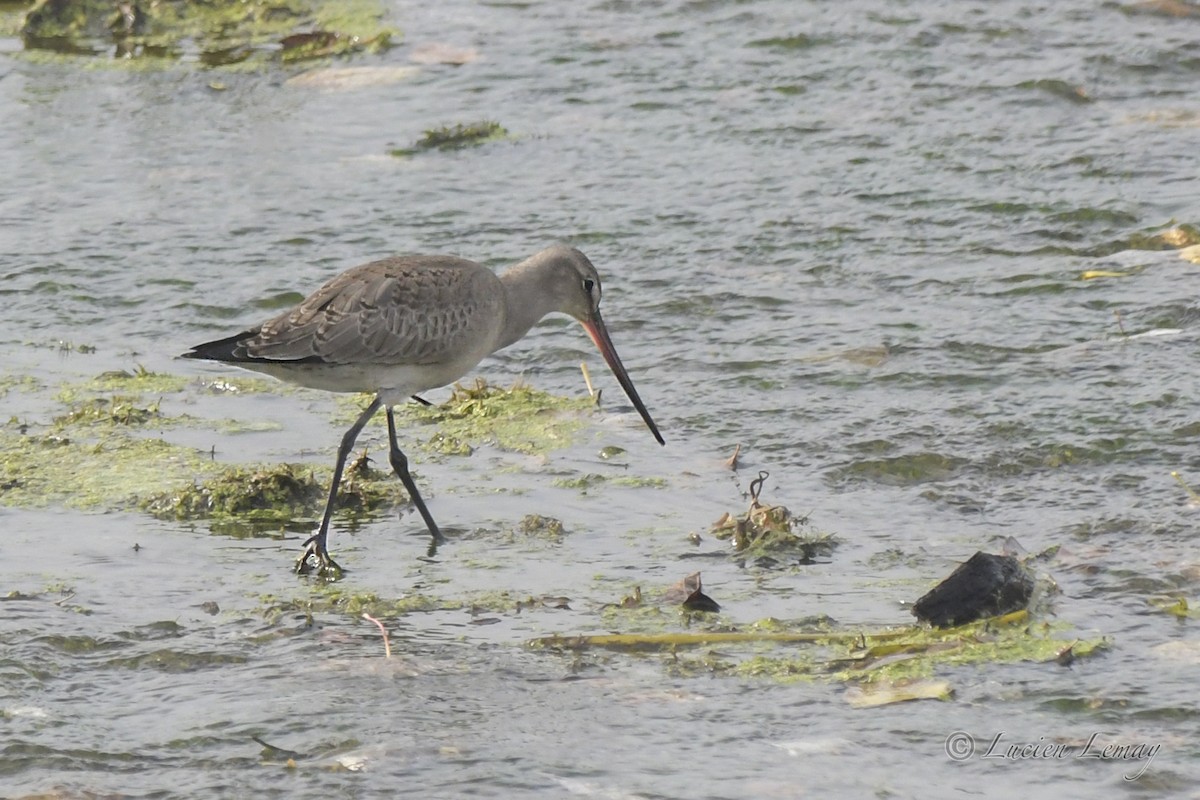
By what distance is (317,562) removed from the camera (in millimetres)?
5285

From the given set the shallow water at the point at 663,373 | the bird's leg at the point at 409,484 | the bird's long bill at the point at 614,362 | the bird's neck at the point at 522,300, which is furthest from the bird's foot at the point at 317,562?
the bird's long bill at the point at 614,362

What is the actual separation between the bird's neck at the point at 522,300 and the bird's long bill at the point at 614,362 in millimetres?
213

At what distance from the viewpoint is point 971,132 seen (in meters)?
9.15

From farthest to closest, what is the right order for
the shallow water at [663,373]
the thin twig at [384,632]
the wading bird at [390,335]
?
the wading bird at [390,335]
the thin twig at [384,632]
the shallow water at [663,373]

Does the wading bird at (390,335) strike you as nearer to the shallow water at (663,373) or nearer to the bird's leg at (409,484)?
the bird's leg at (409,484)

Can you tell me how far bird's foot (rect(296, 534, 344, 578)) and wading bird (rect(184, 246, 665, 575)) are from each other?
4.6 inches

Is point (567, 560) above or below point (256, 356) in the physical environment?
below

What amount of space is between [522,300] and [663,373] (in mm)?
792

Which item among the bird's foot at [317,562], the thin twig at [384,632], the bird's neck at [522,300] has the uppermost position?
the bird's neck at [522,300]

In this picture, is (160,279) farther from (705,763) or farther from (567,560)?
(705,763)

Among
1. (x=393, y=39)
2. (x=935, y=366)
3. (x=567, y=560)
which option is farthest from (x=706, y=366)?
(x=393, y=39)

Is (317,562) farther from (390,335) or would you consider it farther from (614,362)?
(614,362)

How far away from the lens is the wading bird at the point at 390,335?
5711 millimetres

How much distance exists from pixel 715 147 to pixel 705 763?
559 cm
